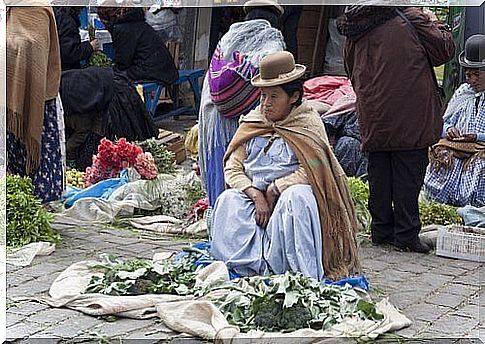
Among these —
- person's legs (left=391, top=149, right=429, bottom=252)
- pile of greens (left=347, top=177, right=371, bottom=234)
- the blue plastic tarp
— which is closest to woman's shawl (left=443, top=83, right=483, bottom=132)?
pile of greens (left=347, top=177, right=371, bottom=234)

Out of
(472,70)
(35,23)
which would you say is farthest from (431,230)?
(35,23)

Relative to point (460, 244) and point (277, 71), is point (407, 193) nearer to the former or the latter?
point (460, 244)

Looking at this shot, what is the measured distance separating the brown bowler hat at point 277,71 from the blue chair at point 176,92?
576 centimetres

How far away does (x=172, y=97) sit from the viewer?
12.0 metres

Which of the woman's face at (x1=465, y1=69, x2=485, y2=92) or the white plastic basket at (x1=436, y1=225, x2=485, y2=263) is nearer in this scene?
the white plastic basket at (x1=436, y1=225, x2=485, y2=263)

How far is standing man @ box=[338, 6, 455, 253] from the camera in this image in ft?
20.5

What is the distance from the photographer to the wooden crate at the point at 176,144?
9703mm

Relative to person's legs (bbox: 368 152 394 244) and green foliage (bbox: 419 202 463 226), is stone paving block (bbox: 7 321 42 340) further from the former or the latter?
green foliage (bbox: 419 202 463 226)

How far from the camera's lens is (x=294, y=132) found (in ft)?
17.2

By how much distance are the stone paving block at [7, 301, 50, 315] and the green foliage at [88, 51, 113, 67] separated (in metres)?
5.38

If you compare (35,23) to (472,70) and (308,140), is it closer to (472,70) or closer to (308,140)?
(308,140)

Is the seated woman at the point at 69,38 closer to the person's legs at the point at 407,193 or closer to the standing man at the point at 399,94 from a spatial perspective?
the standing man at the point at 399,94

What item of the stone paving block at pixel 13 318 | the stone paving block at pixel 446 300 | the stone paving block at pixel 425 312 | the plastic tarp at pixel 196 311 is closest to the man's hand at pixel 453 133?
the stone paving block at pixel 446 300

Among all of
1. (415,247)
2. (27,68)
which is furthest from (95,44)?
(415,247)
